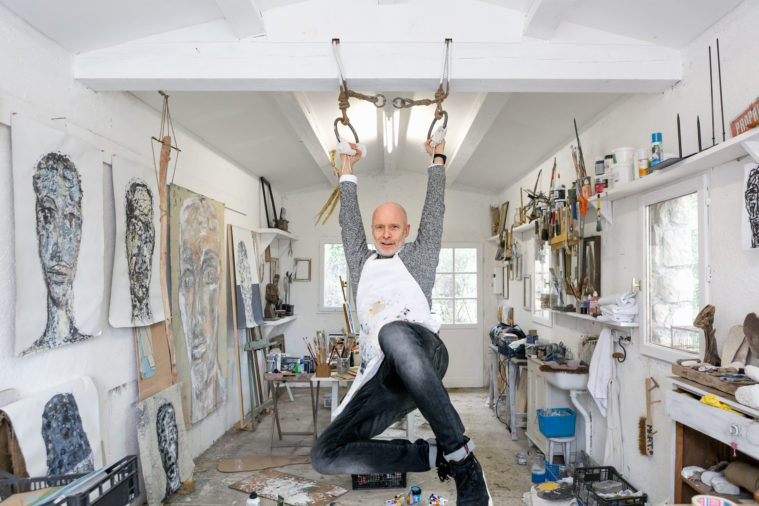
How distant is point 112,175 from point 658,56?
338 centimetres

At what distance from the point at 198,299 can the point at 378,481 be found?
2.26m

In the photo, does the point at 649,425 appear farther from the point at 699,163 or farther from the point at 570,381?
the point at 699,163

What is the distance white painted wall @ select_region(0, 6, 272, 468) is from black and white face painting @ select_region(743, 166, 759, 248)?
340 centimetres

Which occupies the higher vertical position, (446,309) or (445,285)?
(445,285)

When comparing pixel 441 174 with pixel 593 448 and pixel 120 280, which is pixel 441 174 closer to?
pixel 120 280

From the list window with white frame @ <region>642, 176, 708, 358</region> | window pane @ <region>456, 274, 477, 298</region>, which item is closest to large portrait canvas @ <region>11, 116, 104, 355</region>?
window with white frame @ <region>642, 176, 708, 358</region>

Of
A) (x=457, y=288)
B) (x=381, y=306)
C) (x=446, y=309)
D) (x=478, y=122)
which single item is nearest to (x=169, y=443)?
(x=381, y=306)

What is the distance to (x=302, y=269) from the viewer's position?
7.86 metres

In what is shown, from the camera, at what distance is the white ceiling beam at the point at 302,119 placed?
13.1 ft

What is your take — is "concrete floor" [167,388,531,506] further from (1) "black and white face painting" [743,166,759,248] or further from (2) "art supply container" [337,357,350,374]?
(1) "black and white face painting" [743,166,759,248]

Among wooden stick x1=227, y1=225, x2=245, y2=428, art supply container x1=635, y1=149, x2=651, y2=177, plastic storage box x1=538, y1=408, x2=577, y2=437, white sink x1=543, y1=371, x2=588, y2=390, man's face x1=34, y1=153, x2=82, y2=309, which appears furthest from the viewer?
wooden stick x1=227, y1=225, x2=245, y2=428

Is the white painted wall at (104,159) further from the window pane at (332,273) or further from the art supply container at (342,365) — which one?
the window pane at (332,273)

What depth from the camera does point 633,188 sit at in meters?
3.17

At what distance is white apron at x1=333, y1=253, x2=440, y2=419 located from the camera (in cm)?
173
